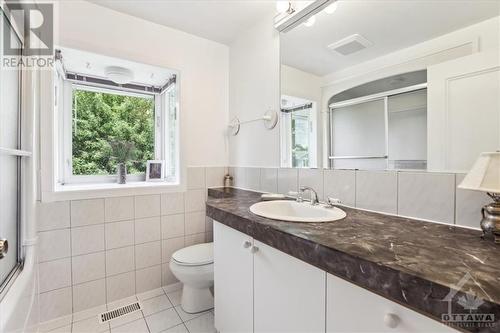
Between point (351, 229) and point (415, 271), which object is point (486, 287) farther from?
point (351, 229)

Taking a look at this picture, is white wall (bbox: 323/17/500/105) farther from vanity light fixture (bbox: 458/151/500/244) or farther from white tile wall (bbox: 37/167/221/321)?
white tile wall (bbox: 37/167/221/321)

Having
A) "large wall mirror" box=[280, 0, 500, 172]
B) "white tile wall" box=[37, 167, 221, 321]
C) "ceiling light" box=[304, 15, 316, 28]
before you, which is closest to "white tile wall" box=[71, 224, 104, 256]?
"white tile wall" box=[37, 167, 221, 321]

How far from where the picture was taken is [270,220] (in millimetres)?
1072

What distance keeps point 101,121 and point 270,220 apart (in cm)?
193

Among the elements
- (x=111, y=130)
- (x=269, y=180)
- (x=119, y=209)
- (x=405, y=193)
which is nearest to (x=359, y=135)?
(x=405, y=193)

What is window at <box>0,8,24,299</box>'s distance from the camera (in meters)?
1.01

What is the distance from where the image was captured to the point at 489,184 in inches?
30.8

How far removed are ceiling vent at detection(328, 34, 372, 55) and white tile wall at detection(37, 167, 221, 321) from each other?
143cm

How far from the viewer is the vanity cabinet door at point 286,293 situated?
0.82 meters

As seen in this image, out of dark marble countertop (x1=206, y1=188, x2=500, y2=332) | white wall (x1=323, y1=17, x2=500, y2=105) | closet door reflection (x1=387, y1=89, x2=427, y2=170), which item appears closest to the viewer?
dark marble countertop (x1=206, y1=188, x2=500, y2=332)

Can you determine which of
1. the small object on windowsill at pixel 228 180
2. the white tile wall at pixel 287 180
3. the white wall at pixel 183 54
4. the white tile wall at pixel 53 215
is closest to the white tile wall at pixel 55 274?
the white tile wall at pixel 53 215

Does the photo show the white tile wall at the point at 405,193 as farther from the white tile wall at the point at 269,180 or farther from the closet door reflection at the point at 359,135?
the white tile wall at the point at 269,180

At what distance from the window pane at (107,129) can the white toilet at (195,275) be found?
3.38ft

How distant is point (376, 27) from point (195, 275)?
1.81 meters
